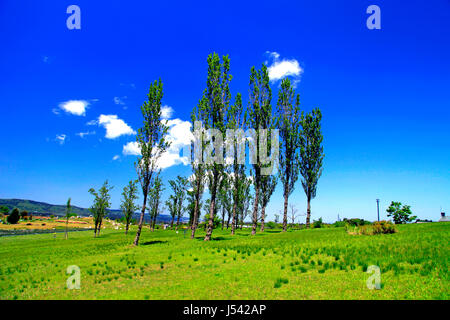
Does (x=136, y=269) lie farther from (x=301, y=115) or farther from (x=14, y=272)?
(x=301, y=115)

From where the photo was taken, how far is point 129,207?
48125mm

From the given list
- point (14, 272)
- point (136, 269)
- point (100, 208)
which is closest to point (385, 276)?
point (136, 269)

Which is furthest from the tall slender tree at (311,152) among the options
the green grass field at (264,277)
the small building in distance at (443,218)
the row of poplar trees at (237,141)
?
the small building in distance at (443,218)

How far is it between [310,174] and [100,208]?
131ft
